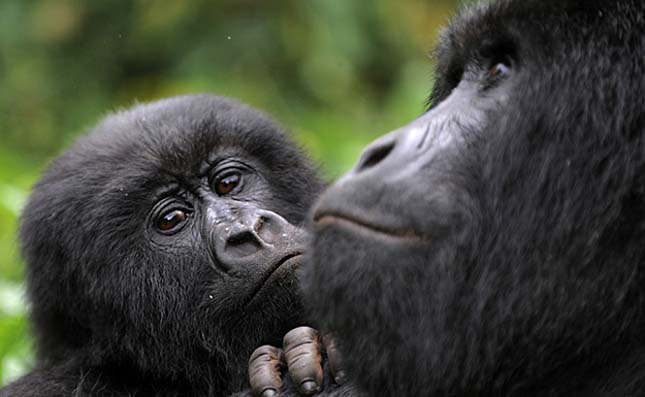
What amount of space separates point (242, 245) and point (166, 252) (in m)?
0.25

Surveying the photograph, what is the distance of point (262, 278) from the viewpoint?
119 inches

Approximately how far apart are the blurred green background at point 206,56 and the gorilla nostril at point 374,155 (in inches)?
174

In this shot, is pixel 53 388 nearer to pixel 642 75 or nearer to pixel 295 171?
pixel 295 171

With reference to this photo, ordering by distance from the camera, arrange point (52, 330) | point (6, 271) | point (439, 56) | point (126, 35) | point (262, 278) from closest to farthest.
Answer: point (439, 56), point (262, 278), point (52, 330), point (6, 271), point (126, 35)

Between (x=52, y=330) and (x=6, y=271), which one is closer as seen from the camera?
(x=52, y=330)

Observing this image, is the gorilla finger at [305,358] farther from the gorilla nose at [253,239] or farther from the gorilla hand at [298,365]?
the gorilla nose at [253,239]

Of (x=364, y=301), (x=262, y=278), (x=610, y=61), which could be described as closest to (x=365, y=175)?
→ (x=364, y=301)

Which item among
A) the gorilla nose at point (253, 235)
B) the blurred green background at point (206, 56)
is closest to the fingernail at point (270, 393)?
the gorilla nose at point (253, 235)

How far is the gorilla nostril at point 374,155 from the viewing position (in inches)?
83.7

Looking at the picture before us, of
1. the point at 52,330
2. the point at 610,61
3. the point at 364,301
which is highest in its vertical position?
Answer: the point at 52,330

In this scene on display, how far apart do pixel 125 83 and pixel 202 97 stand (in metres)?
3.87

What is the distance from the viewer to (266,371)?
271 centimetres

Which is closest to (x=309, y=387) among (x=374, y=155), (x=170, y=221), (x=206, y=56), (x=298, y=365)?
(x=298, y=365)

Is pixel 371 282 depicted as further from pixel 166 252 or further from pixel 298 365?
pixel 166 252
